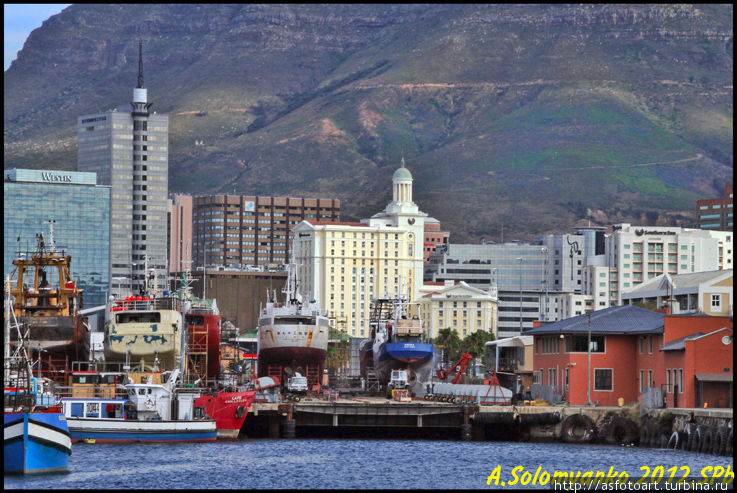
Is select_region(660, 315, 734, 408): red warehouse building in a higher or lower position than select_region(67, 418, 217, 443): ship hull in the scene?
higher

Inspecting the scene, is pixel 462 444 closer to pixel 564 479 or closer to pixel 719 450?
pixel 719 450

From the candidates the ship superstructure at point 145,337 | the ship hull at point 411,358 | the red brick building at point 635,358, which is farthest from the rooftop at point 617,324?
the ship hull at point 411,358

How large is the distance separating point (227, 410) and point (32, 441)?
29622 millimetres

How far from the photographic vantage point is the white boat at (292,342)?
546 ft

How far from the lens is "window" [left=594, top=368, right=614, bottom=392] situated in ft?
399

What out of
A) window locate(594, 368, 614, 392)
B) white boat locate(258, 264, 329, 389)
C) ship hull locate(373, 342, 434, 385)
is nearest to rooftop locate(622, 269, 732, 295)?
window locate(594, 368, 614, 392)

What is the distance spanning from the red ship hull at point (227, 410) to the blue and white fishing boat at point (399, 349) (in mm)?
48297

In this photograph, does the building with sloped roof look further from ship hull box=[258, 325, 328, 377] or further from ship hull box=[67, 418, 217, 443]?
ship hull box=[67, 418, 217, 443]

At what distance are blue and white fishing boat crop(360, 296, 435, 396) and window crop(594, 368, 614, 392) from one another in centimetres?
3388

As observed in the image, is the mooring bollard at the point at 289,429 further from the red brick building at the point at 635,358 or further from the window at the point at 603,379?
the window at the point at 603,379

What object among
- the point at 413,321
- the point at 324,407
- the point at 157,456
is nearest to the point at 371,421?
the point at 324,407

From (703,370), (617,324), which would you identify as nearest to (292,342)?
(617,324)

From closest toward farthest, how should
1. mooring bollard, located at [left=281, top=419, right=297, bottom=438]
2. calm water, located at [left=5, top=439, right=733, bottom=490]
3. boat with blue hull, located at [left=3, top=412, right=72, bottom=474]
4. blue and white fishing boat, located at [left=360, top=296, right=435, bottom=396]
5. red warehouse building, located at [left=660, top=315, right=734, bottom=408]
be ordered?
boat with blue hull, located at [left=3, top=412, right=72, bottom=474]
calm water, located at [left=5, top=439, right=733, bottom=490]
red warehouse building, located at [left=660, top=315, right=734, bottom=408]
mooring bollard, located at [left=281, top=419, right=297, bottom=438]
blue and white fishing boat, located at [left=360, top=296, right=435, bottom=396]

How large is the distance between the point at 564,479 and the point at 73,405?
1275 inches
